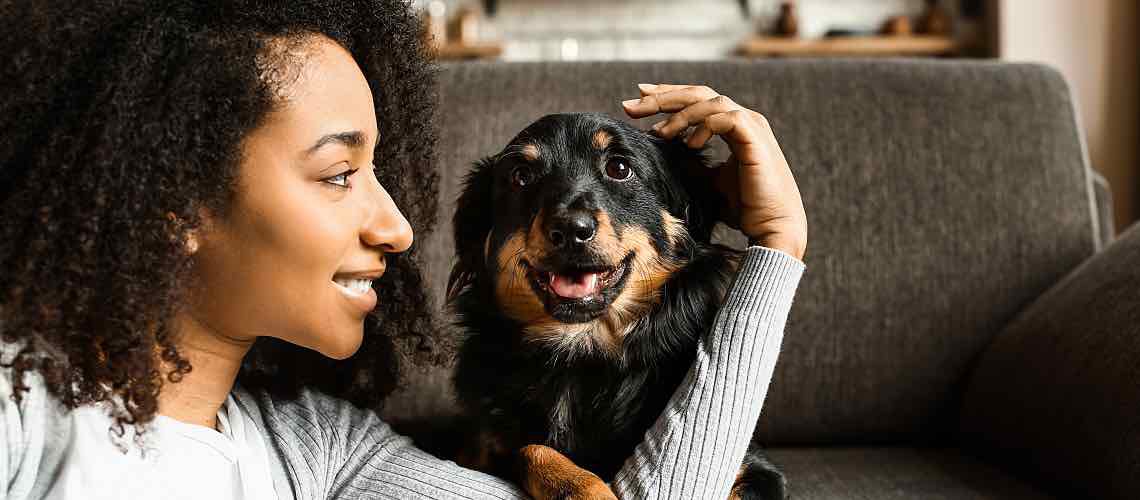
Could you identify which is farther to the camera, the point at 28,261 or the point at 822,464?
the point at 822,464

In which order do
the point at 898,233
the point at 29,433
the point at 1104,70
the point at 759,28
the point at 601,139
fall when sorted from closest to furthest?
1. the point at 29,433
2. the point at 601,139
3. the point at 898,233
4. the point at 1104,70
5. the point at 759,28

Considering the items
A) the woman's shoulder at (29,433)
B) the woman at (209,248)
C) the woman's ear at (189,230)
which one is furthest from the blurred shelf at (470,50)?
the woman's shoulder at (29,433)

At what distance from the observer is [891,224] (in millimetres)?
1711

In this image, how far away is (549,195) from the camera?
4.13 ft

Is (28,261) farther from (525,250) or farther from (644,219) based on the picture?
(644,219)

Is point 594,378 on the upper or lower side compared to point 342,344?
lower

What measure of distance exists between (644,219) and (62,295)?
727mm

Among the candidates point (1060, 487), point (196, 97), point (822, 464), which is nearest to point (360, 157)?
point (196, 97)

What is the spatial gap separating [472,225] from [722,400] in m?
0.53

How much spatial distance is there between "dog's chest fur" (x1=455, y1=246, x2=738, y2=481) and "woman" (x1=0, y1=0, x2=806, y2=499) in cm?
11

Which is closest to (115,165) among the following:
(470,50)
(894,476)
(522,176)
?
(522,176)

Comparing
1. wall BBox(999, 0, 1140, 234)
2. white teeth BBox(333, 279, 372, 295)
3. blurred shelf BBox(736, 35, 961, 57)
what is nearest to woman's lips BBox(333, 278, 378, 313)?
white teeth BBox(333, 279, 372, 295)

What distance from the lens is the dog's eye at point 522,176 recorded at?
1.32 meters

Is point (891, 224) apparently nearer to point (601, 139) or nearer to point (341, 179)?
point (601, 139)
